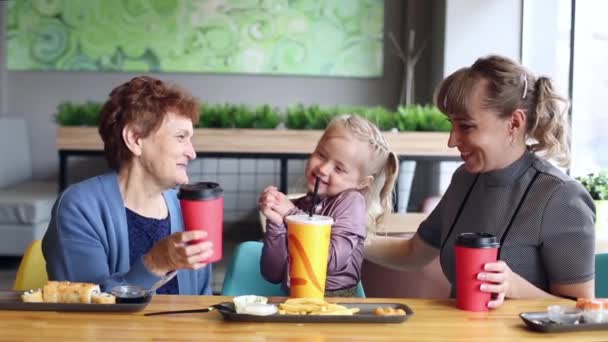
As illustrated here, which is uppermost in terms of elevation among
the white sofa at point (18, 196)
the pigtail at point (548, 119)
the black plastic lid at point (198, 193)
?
the pigtail at point (548, 119)

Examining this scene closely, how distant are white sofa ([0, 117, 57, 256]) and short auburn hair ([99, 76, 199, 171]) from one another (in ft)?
11.2

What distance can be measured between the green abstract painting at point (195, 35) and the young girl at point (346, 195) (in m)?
4.94

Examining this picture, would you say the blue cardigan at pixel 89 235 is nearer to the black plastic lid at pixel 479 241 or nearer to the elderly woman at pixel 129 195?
the elderly woman at pixel 129 195

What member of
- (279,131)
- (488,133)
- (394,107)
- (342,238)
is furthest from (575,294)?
(394,107)

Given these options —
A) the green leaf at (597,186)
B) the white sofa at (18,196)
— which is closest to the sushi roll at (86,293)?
the green leaf at (597,186)

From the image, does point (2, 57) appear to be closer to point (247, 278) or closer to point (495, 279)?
point (247, 278)

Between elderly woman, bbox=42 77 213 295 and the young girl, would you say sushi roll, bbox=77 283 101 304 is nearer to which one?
elderly woman, bbox=42 77 213 295

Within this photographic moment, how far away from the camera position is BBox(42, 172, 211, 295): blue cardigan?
6.68ft

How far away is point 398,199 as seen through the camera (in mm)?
A: 4887

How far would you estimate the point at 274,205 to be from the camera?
190 centimetres

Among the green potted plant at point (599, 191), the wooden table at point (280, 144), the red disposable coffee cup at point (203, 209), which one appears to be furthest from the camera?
the wooden table at point (280, 144)

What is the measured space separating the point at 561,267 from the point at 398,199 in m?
2.92

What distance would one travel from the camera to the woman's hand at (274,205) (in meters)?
1.89

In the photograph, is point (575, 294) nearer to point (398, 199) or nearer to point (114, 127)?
point (114, 127)
